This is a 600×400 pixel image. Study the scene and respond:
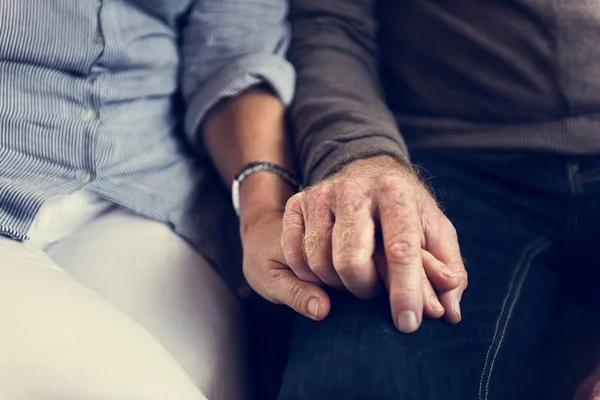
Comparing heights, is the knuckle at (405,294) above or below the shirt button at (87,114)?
above

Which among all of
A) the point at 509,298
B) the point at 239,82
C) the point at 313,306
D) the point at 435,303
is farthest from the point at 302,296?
the point at 239,82

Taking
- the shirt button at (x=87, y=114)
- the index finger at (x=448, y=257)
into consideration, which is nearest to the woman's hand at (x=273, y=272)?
the index finger at (x=448, y=257)

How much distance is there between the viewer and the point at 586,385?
0.61m

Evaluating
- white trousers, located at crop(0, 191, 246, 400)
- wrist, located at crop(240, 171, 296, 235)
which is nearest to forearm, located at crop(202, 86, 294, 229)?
wrist, located at crop(240, 171, 296, 235)

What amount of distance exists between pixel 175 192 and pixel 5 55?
0.23 metres

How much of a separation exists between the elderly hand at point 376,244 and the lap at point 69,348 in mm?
139

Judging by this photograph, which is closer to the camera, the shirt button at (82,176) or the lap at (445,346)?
the lap at (445,346)

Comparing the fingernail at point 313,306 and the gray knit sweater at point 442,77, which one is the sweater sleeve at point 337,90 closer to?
the gray knit sweater at point 442,77

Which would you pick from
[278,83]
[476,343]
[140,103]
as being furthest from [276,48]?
[476,343]

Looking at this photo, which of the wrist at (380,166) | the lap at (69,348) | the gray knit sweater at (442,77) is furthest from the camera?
the gray knit sweater at (442,77)

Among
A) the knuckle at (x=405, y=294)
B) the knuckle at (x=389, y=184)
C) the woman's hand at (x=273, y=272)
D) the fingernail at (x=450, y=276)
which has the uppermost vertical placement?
the knuckle at (x=389, y=184)

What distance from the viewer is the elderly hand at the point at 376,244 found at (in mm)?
522

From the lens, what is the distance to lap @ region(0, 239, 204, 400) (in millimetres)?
481

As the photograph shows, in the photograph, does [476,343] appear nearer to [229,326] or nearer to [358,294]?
[358,294]
